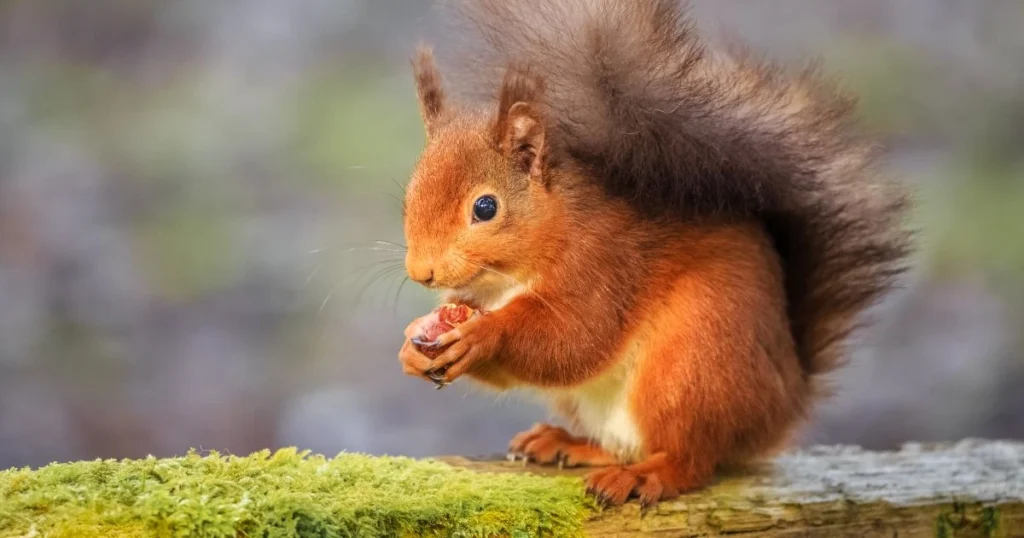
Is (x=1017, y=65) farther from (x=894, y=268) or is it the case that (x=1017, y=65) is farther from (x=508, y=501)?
(x=508, y=501)

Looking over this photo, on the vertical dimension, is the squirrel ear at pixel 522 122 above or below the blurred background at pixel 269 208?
below

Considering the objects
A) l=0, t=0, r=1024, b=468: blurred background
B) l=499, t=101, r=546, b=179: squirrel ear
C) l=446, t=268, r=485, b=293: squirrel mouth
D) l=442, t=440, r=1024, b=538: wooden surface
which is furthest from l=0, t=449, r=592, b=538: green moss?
l=0, t=0, r=1024, b=468: blurred background

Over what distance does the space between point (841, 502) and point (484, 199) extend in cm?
92

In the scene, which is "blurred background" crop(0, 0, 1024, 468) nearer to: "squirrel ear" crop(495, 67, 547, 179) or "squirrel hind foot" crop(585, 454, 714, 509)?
"squirrel hind foot" crop(585, 454, 714, 509)

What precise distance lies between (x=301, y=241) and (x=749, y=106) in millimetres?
1647

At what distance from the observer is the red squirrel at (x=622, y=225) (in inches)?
67.9

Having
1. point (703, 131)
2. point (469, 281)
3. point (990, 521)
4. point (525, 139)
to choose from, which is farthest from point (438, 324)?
point (990, 521)

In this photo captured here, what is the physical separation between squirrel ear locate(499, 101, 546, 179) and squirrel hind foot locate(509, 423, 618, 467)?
0.63 meters

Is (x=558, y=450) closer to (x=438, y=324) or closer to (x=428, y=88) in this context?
(x=438, y=324)

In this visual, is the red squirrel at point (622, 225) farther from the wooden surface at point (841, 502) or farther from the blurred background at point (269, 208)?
the blurred background at point (269, 208)

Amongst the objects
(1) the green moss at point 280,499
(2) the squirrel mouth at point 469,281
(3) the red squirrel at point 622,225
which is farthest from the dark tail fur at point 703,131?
(1) the green moss at point 280,499

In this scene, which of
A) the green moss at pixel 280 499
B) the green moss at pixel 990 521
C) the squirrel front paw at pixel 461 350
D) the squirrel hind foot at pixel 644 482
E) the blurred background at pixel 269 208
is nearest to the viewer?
the green moss at pixel 280 499

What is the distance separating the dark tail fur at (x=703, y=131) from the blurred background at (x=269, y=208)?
28.9 inches

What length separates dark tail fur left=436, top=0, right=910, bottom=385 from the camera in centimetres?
183
